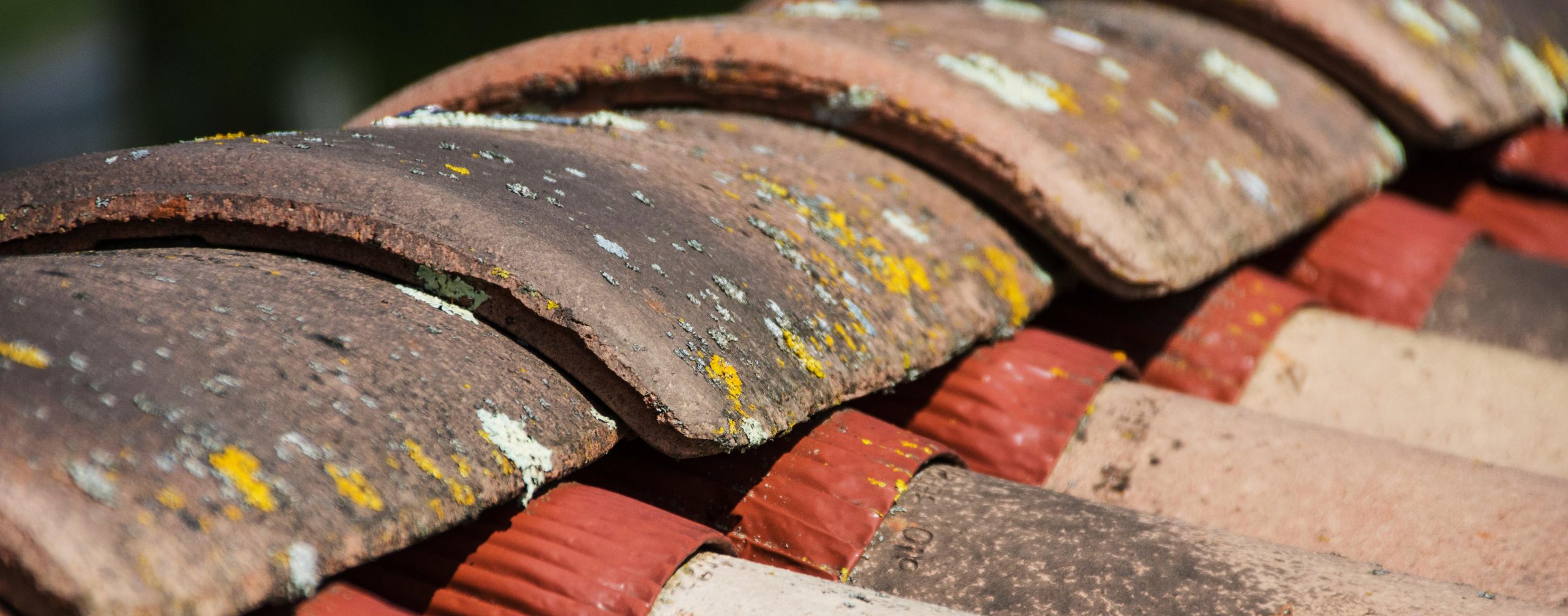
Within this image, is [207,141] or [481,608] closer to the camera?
[481,608]

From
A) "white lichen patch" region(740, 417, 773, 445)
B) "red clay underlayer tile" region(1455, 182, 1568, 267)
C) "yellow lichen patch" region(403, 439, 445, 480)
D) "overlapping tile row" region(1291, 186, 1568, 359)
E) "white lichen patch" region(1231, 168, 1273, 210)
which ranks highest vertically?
"yellow lichen patch" region(403, 439, 445, 480)

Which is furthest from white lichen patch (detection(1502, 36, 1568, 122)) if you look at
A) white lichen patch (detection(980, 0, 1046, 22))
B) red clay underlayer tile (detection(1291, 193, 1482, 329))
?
white lichen patch (detection(980, 0, 1046, 22))

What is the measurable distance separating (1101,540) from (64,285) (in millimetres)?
814

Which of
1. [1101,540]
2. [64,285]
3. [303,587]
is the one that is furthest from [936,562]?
[64,285]

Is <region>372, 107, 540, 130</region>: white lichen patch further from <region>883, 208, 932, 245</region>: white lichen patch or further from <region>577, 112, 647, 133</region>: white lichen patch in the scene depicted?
<region>883, 208, 932, 245</region>: white lichen patch

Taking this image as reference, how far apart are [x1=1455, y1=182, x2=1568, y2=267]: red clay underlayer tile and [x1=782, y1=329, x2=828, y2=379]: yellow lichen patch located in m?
1.90

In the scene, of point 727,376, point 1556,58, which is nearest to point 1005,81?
point 727,376

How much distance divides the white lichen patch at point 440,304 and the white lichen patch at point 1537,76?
2.38m

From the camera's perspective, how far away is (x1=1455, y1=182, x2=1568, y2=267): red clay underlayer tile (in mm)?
2400

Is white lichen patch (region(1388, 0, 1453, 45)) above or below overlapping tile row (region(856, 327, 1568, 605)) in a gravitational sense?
below

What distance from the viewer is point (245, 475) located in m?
0.70

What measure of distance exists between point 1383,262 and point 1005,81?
30.9 inches

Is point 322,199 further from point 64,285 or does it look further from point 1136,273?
point 1136,273

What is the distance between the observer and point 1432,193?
2.51 m
